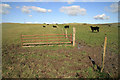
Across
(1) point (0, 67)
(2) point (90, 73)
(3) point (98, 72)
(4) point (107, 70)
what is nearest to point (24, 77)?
(1) point (0, 67)

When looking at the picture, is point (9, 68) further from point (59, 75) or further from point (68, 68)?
point (68, 68)

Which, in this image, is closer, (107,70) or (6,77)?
(6,77)

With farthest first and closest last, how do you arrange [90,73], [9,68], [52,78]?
[9,68] < [90,73] < [52,78]

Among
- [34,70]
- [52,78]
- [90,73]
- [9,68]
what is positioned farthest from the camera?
[9,68]

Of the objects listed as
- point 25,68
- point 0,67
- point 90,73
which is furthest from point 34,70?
point 90,73

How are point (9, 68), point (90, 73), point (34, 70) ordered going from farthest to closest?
1. point (9, 68)
2. point (34, 70)
3. point (90, 73)

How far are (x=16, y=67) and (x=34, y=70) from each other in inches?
58.7

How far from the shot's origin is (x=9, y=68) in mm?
6125

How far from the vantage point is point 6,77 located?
5137 mm

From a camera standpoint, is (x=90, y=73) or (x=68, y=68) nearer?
(x=90, y=73)

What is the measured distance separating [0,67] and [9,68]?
840 mm

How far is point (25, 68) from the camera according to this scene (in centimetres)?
604

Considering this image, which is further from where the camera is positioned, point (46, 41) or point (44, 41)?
point (44, 41)

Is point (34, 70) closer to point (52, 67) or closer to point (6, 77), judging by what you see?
point (52, 67)
